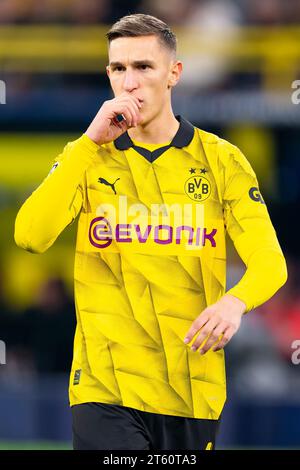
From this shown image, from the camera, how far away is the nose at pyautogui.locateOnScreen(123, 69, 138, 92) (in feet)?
16.5

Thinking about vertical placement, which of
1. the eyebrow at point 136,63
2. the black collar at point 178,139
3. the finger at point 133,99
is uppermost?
the eyebrow at point 136,63

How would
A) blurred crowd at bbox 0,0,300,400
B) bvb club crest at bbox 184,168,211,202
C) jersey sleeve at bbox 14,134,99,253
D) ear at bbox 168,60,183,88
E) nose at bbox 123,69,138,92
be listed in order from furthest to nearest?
blurred crowd at bbox 0,0,300,400
ear at bbox 168,60,183,88
bvb club crest at bbox 184,168,211,202
nose at bbox 123,69,138,92
jersey sleeve at bbox 14,134,99,253

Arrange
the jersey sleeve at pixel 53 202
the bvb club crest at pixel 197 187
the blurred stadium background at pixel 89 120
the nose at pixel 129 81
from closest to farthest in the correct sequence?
the jersey sleeve at pixel 53 202
the nose at pixel 129 81
the bvb club crest at pixel 197 187
the blurred stadium background at pixel 89 120

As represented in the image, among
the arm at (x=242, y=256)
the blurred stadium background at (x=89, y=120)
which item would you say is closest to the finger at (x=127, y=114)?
the arm at (x=242, y=256)

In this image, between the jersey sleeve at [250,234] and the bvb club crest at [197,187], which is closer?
the jersey sleeve at [250,234]

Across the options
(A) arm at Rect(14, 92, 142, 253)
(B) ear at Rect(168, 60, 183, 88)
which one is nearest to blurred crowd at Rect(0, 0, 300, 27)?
(B) ear at Rect(168, 60, 183, 88)

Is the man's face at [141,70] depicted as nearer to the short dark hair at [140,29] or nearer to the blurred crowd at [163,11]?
the short dark hair at [140,29]

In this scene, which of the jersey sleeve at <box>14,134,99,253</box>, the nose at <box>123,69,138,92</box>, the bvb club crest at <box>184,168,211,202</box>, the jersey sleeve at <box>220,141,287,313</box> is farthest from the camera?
the bvb club crest at <box>184,168,211,202</box>

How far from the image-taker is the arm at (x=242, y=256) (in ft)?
15.2

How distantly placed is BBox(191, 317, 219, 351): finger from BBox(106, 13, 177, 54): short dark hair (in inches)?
50.5

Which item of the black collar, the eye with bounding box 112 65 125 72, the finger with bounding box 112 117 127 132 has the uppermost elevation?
the eye with bounding box 112 65 125 72

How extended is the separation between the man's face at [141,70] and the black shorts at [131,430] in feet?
4.01

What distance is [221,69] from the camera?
13242 millimetres

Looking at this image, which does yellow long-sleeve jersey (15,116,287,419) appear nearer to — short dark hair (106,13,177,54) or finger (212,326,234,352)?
finger (212,326,234,352)
